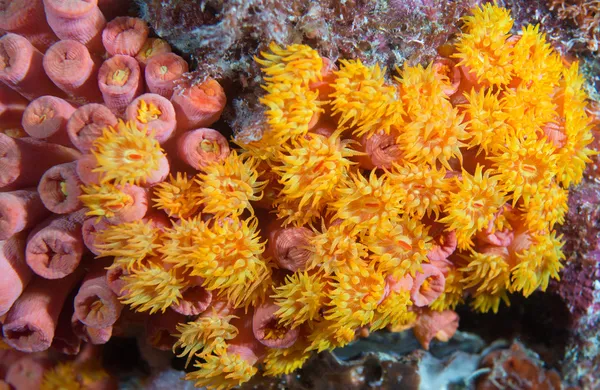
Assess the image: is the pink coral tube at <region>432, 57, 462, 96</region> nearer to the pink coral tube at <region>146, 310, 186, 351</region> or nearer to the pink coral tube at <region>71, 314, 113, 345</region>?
the pink coral tube at <region>146, 310, 186, 351</region>

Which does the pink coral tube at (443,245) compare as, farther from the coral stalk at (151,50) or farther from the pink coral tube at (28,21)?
the pink coral tube at (28,21)

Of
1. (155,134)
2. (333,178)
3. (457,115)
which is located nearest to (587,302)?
(457,115)

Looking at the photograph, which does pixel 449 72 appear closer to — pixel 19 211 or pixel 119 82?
pixel 119 82

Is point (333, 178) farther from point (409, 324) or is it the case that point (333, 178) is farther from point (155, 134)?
point (409, 324)

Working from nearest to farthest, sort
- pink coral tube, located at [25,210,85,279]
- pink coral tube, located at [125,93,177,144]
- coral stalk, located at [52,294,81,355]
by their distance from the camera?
pink coral tube, located at [125,93,177,144] < pink coral tube, located at [25,210,85,279] < coral stalk, located at [52,294,81,355]

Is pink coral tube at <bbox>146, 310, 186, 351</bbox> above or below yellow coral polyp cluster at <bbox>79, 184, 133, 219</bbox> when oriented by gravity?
below

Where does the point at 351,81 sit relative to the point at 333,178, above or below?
above

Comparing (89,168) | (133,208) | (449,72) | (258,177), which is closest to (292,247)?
(258,177)

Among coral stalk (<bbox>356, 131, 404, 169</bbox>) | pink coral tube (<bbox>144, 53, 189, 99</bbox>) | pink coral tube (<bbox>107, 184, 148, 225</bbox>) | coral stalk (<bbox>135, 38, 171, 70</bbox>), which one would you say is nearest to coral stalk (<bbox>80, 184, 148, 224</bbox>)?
pink coral tube (<bbox>107, 184, 148, 225</bbox>)
